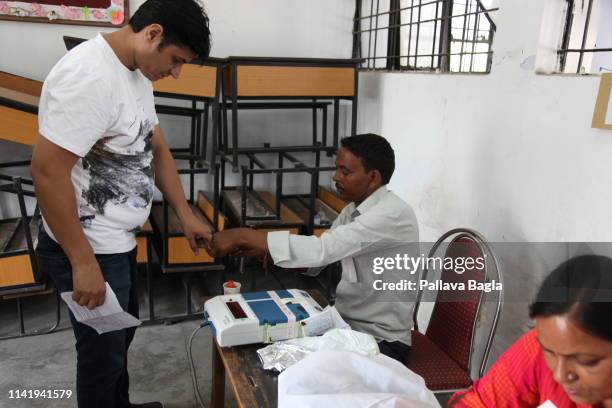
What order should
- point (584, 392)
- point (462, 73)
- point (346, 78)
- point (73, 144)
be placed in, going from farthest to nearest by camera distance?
1. point (346, 78)
2. point (462, 73)
3. point (73, 144)
4. point (584, 392)

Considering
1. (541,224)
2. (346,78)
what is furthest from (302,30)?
(541,224)

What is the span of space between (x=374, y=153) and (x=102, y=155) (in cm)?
78

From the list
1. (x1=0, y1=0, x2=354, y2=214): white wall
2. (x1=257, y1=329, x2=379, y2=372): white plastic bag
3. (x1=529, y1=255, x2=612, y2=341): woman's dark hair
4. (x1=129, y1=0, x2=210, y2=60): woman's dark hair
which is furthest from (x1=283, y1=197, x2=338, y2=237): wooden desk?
(x1=529, y1=255, x2=612, y2=341): woman's dark hair

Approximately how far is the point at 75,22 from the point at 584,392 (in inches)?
113

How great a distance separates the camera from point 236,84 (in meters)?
2.38

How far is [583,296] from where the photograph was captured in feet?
2.35

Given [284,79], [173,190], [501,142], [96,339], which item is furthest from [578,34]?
[96,339]

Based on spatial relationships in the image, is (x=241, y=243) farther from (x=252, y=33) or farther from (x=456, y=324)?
(x=252, y=33)

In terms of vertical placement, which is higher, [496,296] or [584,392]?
[584,392]

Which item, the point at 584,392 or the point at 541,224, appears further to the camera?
the point at 541,224

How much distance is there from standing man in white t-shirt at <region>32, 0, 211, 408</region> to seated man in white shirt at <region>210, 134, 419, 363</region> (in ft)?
1.10

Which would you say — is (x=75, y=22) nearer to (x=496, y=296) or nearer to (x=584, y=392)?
(x=496, y=296)

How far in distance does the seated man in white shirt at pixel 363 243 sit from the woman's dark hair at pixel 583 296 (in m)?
0.65

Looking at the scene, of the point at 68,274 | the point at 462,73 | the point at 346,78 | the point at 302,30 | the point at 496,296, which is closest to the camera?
the point at 68,274
